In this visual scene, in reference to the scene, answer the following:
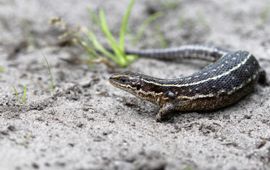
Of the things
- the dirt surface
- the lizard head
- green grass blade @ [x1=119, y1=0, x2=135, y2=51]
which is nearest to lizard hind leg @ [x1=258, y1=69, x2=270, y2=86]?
the dirt surface

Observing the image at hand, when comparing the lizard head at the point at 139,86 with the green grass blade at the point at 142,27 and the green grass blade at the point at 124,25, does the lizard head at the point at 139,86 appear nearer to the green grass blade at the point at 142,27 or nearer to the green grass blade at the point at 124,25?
the green grass blade at the point at 124,25

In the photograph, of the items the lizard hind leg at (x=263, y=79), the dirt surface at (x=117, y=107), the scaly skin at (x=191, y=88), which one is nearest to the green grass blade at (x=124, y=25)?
the dirt surface at (x=117, y=107)

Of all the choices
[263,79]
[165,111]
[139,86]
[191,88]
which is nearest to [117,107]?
[139,86]

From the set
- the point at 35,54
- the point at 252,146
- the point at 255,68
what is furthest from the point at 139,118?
the point at 35,54

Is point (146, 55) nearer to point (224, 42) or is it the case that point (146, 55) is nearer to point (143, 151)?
point (224, 42)

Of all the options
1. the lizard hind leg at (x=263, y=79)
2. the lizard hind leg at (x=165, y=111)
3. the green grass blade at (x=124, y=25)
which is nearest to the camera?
the lizard hind leg at (x=165, y=111)

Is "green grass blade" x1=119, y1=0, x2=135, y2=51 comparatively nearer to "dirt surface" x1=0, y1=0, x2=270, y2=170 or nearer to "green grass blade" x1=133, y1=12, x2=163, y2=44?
"dirt surface" x1=0, y1=0, x2=270, y2=170
